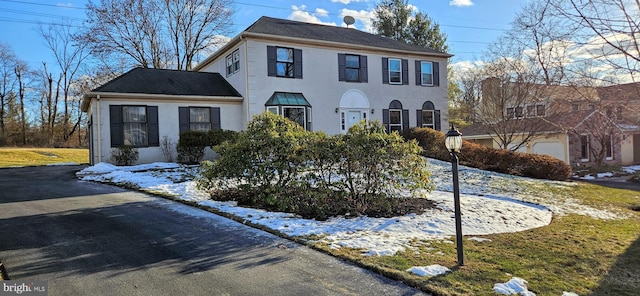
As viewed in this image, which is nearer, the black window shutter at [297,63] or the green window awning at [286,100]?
the green window awning at [286,100]

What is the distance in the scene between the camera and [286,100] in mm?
16781

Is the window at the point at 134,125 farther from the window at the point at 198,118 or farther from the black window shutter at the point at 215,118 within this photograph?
the black window shutter at the point at 215,118

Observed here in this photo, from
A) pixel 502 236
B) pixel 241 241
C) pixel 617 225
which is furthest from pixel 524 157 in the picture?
pixel 241 241

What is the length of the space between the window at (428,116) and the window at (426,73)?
115cm

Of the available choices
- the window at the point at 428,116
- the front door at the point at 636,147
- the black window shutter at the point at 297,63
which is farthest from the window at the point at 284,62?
the front door at the point at 636,147

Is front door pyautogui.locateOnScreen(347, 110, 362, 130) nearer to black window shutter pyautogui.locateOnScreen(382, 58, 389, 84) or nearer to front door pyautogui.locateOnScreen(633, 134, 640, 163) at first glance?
→ black window shutter pyautogui.locateOnScreen(382, 58, 389, 84)

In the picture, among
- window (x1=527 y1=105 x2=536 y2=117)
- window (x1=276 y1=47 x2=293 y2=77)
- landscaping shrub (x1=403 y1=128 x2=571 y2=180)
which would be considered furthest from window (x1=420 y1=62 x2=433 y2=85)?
window (x1=276 y1=47 x2=293 y2=77)

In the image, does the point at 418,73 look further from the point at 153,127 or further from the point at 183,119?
the point at 153,127

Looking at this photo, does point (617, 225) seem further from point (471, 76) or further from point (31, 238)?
point (471, 76)

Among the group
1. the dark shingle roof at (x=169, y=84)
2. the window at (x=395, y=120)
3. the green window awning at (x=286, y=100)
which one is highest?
the dark shingle roof at (x=169, y=84)

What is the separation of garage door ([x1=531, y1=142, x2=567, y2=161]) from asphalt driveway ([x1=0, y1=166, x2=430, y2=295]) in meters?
23.5

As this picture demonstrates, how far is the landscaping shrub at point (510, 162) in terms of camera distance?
1500cm

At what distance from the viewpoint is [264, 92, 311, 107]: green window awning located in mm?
16500

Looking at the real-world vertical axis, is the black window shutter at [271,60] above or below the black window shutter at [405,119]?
above
